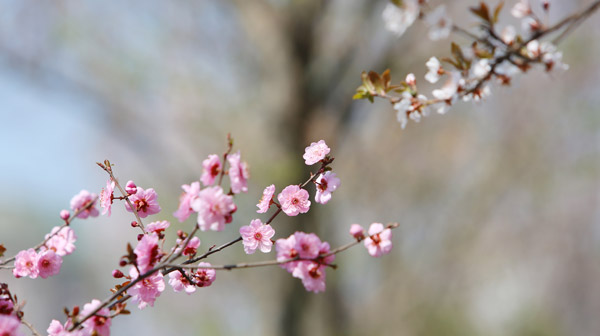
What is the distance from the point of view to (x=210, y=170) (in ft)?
2.60

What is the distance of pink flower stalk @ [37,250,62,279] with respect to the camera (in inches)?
37.8

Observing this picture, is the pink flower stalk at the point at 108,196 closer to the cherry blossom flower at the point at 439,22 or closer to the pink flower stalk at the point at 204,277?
the pink flower stalk at the point at 204,277

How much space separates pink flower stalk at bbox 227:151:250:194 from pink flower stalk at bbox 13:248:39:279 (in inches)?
18.5

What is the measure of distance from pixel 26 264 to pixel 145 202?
245 millimetres

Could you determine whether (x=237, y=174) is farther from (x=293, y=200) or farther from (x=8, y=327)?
(x=8, y=327)

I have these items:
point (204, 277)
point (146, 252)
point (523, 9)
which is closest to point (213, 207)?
point (146, 252)

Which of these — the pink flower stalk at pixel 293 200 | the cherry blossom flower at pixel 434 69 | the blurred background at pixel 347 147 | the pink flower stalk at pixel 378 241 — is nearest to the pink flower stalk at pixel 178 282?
the pink flower stalk at pixel 293 200

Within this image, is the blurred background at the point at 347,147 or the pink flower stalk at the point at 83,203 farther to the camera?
the blurred background at the point at 347,147

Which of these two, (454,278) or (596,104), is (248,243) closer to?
(596,104)

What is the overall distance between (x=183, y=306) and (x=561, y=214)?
16.6 feet

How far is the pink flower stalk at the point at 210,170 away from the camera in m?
0.79

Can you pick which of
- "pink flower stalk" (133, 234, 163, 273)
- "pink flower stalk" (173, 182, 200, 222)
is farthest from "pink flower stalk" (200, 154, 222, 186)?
"pink flower stalk" (133, 234, 163, 273)

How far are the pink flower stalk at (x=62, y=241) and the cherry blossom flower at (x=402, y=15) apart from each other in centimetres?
77

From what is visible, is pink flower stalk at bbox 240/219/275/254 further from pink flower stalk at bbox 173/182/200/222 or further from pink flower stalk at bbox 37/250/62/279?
pink flower stalk at bbox 37/250/62/279
